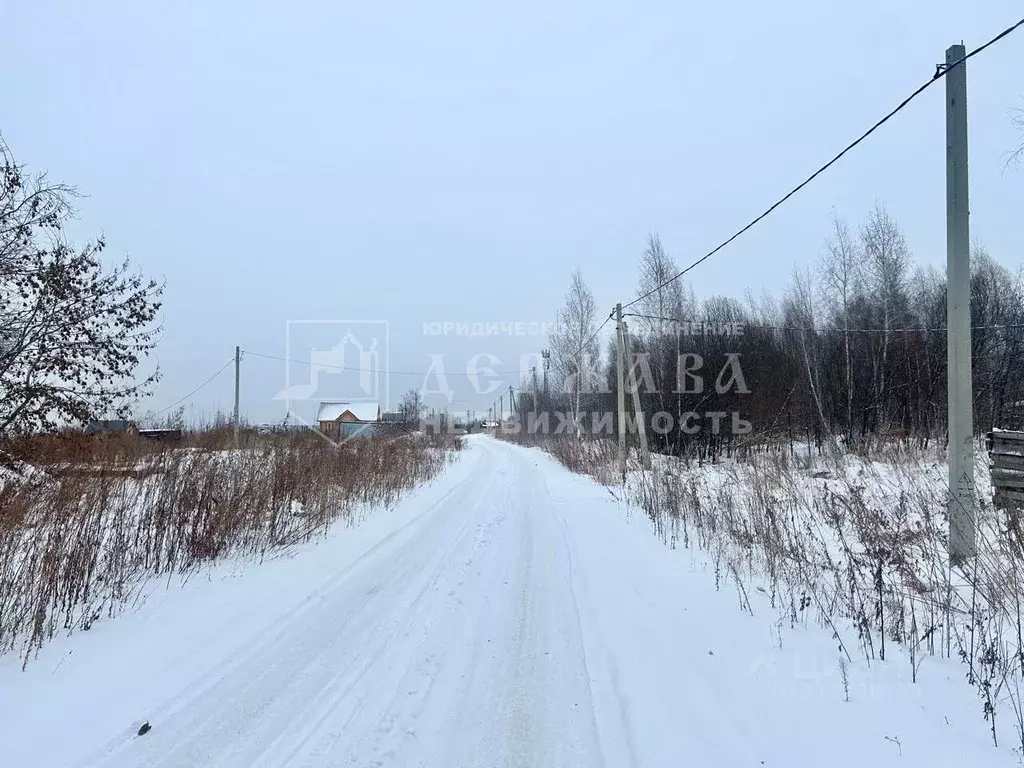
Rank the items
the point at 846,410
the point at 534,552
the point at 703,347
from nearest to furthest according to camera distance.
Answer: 1. the point at 534,552
2. the point at 703,347
3. the point at 846,410

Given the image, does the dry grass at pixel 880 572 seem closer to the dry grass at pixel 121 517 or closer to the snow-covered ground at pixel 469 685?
the snow-covered ground at pixel 469 685

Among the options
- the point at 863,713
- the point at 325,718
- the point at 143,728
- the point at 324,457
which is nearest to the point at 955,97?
the point at 863,713

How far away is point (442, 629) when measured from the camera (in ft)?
13.0

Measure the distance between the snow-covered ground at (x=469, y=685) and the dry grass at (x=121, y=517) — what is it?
1.26 ft

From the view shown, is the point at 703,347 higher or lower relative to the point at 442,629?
higher

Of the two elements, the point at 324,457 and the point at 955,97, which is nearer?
the point at 955,97

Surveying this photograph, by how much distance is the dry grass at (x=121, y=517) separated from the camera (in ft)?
12.7

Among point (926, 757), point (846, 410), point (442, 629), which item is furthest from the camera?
point (846, 410)

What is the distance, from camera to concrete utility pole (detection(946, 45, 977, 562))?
496 centimetres

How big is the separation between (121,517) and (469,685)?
4.44m

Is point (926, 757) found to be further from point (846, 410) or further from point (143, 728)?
point (846, 410)

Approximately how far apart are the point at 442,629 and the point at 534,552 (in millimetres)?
2748

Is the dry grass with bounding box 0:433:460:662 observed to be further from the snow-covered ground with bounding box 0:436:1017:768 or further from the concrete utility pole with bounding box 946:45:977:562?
the concrete utility pole with bounding box 946:45:977:562

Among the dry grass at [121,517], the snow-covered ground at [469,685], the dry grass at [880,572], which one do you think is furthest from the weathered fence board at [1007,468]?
the dry grass at [121,517]
